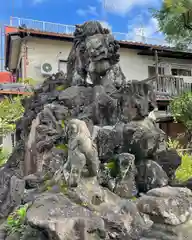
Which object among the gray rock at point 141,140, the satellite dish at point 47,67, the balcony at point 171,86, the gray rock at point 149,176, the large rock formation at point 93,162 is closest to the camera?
the large rock formation at point 93,162

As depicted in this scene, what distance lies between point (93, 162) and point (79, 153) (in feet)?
0.66

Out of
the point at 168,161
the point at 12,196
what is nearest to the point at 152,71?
the point at 168,161

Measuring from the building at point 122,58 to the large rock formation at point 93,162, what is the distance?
9600 mm

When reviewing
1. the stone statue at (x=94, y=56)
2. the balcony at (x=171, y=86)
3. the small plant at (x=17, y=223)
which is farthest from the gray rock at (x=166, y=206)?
the balcony at (x=171, y=86)

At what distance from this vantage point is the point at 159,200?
12.3ft

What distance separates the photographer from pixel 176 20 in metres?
12.7

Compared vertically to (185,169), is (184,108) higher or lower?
higher

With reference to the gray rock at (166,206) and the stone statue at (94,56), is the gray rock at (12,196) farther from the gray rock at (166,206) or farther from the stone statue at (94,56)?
the stone statue at (94,56)

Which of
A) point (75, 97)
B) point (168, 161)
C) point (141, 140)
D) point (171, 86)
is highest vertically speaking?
point (171, 86)

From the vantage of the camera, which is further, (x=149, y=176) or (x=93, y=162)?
(x=149, y=176)

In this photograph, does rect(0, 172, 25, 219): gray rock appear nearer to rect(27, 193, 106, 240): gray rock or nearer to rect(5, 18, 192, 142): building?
rect(27, 193, 106, 240): gray rock

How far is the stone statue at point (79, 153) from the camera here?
3797mm

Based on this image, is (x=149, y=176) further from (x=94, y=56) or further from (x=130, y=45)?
(x=130, y=45)

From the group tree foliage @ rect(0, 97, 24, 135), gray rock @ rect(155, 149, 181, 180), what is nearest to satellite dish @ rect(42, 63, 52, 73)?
tree foliage @ rect(0, 97, 24, 135)
